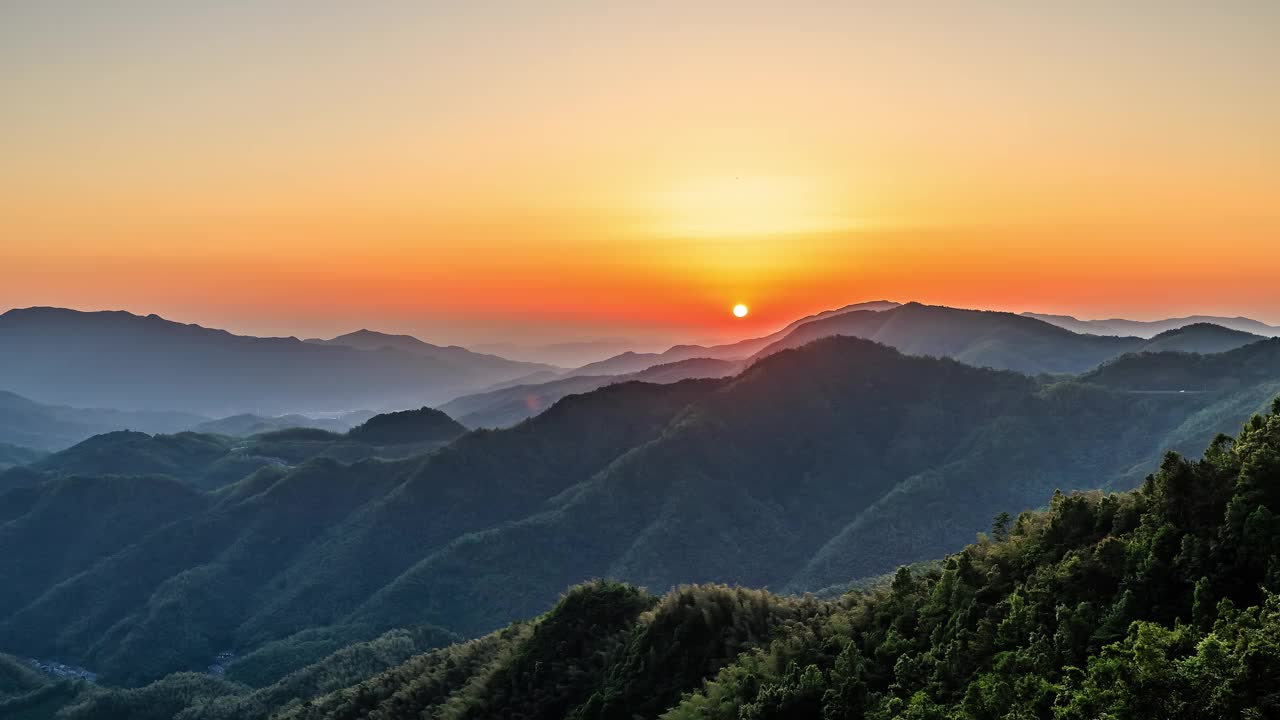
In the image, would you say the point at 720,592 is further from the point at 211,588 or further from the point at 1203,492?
the point at 211,588

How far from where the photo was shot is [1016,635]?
21.7 metres

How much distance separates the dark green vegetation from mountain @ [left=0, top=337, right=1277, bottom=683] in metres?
63.9

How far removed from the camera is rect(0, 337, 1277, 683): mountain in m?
108

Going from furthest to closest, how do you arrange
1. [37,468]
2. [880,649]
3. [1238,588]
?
[37,468] < [880,649] < [1238,588]

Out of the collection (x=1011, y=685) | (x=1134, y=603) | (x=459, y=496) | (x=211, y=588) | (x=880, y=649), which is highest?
(x=1134, y=603)

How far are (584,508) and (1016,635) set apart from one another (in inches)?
4101

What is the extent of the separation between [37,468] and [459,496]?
11099 cm

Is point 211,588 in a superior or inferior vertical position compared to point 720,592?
inferior

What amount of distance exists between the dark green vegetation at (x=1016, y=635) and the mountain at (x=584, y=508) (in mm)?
63934

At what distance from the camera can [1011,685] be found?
19047 mm

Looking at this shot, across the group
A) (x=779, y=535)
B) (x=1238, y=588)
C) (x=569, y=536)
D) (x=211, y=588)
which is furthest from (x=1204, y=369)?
(x=211, y=588)

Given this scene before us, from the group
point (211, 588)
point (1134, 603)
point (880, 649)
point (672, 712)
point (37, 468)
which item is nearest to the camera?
point (1134, 603)

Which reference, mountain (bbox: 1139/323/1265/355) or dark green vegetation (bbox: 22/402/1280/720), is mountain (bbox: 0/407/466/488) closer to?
dark green vegetation (bbox: 22/402/1280/720)

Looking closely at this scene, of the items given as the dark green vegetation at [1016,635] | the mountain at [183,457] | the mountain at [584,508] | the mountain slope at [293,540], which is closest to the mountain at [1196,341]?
the mountain at [584,508]
